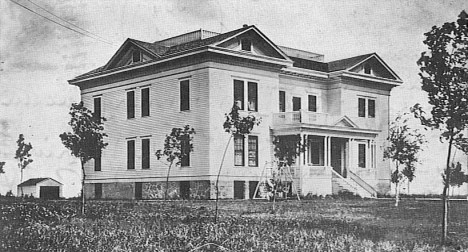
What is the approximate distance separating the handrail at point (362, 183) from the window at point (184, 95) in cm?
778

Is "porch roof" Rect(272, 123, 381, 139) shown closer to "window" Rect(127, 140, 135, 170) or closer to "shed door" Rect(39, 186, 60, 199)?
"window" Rect(127, 140, 135, 170)

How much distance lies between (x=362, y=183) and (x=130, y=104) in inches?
384

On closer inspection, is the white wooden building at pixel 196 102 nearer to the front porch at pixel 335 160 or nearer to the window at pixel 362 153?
the front porch at pixel 335 160

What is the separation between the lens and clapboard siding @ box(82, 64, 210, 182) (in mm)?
10570

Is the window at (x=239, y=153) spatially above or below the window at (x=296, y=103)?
below

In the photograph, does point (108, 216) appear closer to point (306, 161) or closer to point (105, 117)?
point (105, 117)

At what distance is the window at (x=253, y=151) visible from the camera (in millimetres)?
14023

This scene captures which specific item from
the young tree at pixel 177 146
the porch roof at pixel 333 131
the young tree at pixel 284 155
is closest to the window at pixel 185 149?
the young tree at pixel 177 146

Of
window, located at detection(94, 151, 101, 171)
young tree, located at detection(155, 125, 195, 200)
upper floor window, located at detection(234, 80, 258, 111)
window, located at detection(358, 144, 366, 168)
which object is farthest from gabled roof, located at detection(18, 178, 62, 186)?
window, located at detection(358, 144, 366, 168)

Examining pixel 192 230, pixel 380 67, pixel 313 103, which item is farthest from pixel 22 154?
pixel 313 103

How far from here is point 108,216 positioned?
997 centimetres

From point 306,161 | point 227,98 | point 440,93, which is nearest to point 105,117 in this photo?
point 227,98

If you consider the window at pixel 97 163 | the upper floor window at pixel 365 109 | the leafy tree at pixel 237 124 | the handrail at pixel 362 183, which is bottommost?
the handrail at pixel 362 183

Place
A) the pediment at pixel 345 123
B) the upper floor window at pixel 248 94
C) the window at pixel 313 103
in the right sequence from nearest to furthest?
the upper floor window at pixel 248 94 < the pediment at pixel 345 123 < the window at pixel 313 103
